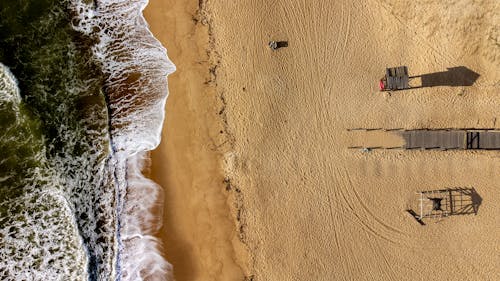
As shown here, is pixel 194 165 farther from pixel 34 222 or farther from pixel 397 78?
pixel 397 78

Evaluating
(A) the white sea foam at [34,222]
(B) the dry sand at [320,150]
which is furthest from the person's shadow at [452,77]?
(A) the white sea foam at [34,222]

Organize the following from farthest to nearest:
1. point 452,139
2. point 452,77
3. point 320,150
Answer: point 320,150 < point 452,77 < point 452,139

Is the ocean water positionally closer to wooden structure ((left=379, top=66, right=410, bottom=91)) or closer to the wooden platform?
wooden structure ((left=379, top=66, right=410, bottom=91))

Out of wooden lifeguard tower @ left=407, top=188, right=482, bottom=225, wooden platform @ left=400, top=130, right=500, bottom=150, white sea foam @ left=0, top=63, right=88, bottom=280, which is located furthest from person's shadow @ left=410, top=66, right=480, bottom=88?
white sea foam @ left=0, top=63, right=88, bottom=280

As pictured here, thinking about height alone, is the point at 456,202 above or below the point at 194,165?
below

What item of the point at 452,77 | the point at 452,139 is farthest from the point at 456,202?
the point at 452,77

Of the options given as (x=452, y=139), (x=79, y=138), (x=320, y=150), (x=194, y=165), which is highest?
(x=79, y=138)

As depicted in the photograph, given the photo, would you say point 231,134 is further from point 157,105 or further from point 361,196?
point 361,196
